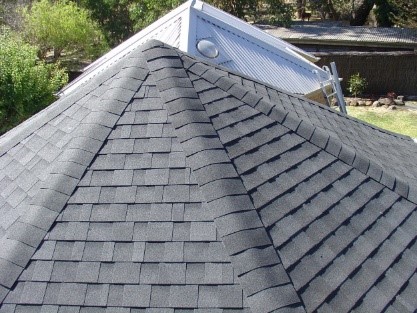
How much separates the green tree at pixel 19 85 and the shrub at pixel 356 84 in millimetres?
14701

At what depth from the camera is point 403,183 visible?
6234mm

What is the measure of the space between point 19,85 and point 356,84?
15.9m

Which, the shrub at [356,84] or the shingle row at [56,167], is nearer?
the shingle row at [56,167]

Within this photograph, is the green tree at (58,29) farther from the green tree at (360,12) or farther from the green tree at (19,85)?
the green tree at (360,12)

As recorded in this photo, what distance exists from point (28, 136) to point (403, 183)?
5008 mm

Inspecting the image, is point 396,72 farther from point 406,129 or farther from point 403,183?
point 403,183

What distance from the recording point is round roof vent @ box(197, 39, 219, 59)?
11.9 metres

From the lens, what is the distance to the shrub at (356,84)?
941 inches

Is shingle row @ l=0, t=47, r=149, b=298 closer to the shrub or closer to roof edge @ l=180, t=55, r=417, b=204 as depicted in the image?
roof edge @ l=180, t=55, r=417, b=204

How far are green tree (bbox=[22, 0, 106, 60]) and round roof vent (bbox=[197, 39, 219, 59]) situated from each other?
13.9m

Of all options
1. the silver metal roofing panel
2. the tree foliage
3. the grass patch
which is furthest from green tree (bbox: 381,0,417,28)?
the tree foliage

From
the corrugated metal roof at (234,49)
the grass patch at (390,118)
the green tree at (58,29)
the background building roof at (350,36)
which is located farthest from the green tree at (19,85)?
the background building roof at (350,36)

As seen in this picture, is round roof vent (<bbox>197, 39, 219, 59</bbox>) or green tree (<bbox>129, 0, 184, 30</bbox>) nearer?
round roof vent (<bbox>197, 39, 219, 59</bbox>)

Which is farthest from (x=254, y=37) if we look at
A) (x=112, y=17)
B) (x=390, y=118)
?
(x=112, y=17)
